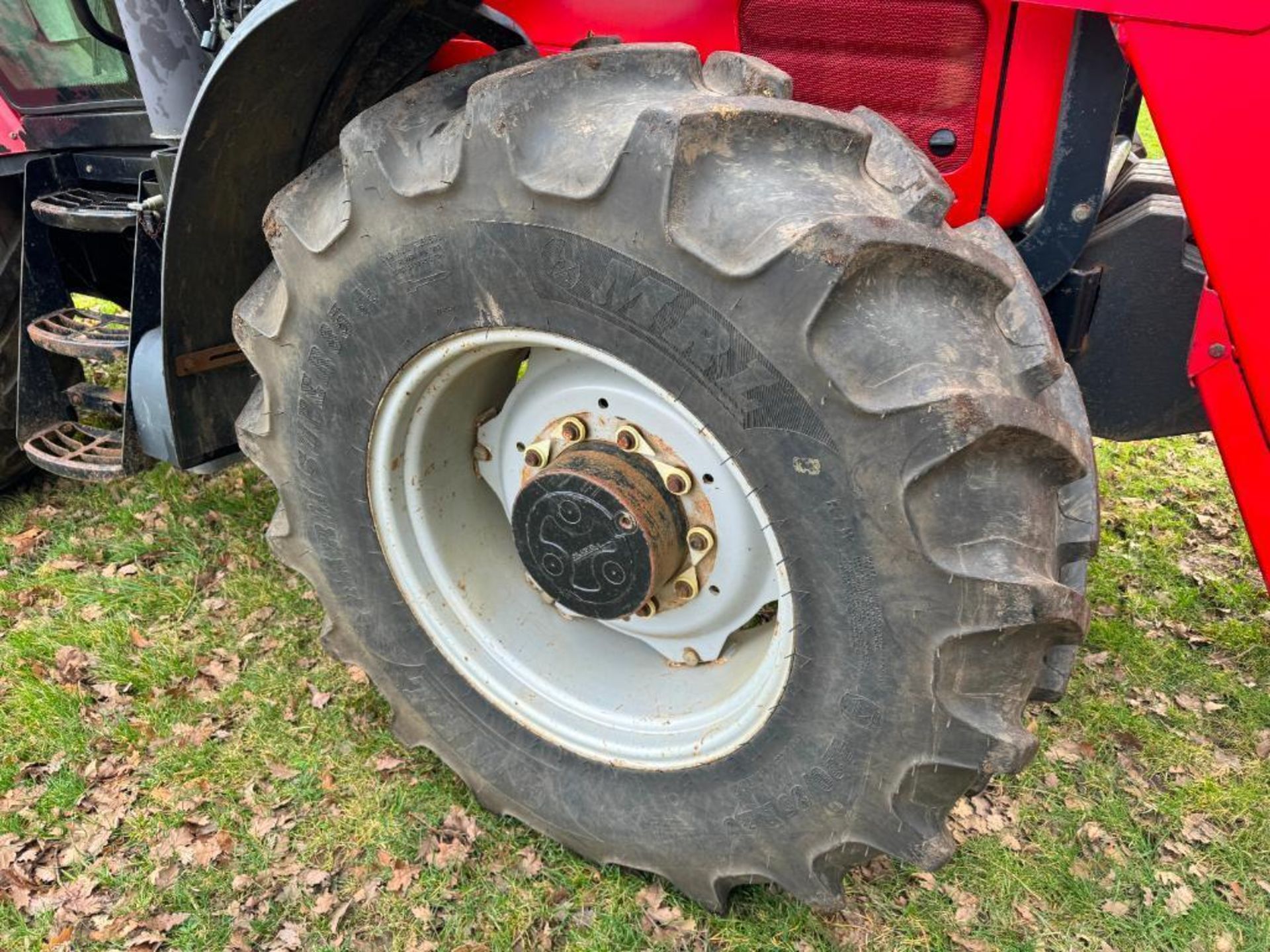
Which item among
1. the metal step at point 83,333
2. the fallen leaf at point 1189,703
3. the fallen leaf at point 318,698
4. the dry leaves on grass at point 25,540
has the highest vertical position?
the metal step at point 83,333

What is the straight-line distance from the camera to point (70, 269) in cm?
339

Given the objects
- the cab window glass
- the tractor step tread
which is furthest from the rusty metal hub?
the cab window glass

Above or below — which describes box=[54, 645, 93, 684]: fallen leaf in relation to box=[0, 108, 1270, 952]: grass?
below

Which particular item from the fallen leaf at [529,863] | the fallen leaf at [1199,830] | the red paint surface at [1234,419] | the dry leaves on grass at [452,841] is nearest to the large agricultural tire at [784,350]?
the red paint surface at [1234,419]

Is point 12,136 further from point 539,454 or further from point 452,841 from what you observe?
point 452,841

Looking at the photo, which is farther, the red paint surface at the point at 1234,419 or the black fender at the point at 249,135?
the black fender at the point at 249,135

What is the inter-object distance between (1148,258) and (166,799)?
8.65 ft

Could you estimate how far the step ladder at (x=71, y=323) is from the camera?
2.86m

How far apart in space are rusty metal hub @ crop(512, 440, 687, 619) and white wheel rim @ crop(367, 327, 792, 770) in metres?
0.09

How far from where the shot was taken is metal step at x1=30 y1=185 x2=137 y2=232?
9.30ft

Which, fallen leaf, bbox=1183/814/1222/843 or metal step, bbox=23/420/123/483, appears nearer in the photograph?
fallen leaf, bbox=1183/814/1222/843

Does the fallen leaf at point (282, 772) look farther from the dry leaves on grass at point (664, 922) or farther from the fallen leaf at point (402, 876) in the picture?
the dry leaves on grass at point (664, 922)

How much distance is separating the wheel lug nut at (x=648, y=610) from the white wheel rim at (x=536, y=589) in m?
0.03

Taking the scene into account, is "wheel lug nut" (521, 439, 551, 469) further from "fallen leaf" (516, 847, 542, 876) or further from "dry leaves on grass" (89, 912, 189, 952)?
"dry leaves on grass" (89, 912, 189, 952)
